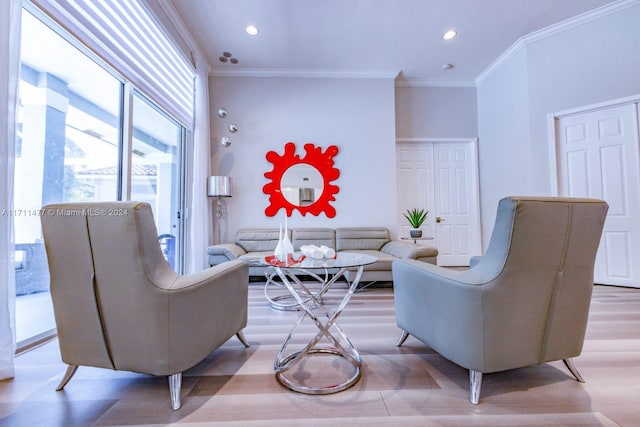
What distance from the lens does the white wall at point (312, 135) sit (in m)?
4.23

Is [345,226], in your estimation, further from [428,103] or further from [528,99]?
[528,99]

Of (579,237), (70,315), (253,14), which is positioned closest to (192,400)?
(70,315)

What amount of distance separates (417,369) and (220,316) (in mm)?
1124

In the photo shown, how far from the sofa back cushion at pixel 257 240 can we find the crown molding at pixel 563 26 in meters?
4.15

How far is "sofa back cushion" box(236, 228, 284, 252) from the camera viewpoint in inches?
154

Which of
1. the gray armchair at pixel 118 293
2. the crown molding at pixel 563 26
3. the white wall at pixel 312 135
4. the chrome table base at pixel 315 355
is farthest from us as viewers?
the white wall at pixel 312 135

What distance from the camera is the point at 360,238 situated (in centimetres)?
399

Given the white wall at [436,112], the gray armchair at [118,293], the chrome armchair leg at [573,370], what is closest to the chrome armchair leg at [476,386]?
the chrome armchair leg at [573,370]

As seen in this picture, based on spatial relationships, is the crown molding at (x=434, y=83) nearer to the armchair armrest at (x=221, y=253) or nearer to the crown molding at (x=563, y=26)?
the crown molding at (x=563, y=26)

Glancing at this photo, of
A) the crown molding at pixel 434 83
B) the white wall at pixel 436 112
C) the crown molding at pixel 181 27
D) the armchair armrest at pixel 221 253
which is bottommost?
the armchair armrest at pixel 221 253

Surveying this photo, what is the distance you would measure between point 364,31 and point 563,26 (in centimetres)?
246

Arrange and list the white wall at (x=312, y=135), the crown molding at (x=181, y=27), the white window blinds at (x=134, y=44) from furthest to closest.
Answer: the white wall at (x=312, y=135) < the crown molding at (x=181, y=27) < the white window blinds at (x=134, y=44)

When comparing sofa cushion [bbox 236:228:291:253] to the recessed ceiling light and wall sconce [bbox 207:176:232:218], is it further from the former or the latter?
the recessed ceiling light

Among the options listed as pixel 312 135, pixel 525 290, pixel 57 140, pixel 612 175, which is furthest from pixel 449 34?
pixel 57 140
